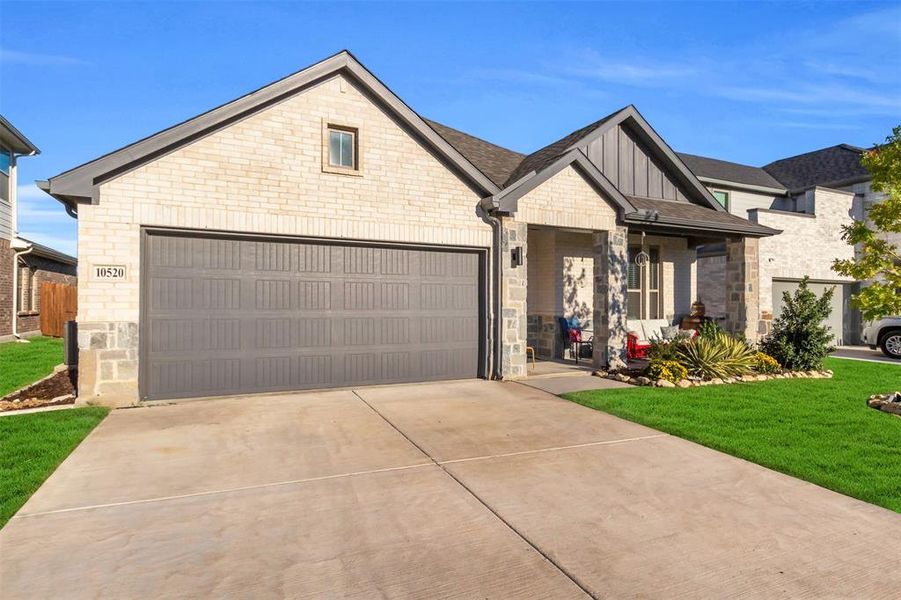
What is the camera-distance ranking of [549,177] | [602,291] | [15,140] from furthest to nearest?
[15,140]
[602,291]
[549,177]

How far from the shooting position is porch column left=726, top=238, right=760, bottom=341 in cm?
1387

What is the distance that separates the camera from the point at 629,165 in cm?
1445

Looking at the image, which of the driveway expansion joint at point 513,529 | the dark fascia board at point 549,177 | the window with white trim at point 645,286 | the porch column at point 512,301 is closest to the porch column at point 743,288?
the window with white trim at point 645,286

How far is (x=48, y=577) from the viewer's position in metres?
3.11

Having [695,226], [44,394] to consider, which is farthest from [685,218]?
[44,394]

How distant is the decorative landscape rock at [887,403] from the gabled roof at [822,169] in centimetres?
1798

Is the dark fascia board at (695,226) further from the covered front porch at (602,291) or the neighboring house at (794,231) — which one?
the neighboring house at (794,231)

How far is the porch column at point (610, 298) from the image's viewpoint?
38.8 ft

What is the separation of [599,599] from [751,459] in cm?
347

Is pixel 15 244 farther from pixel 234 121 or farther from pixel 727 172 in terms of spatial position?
pixel 727 172

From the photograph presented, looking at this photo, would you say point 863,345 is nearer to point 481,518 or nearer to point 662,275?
point 662,275

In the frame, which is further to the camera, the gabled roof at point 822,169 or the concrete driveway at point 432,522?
the gabled roof at point 822,169

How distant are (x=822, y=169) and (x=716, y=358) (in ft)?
66.2

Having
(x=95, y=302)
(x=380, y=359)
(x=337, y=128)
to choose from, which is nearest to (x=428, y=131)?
(x=337, y=128)
